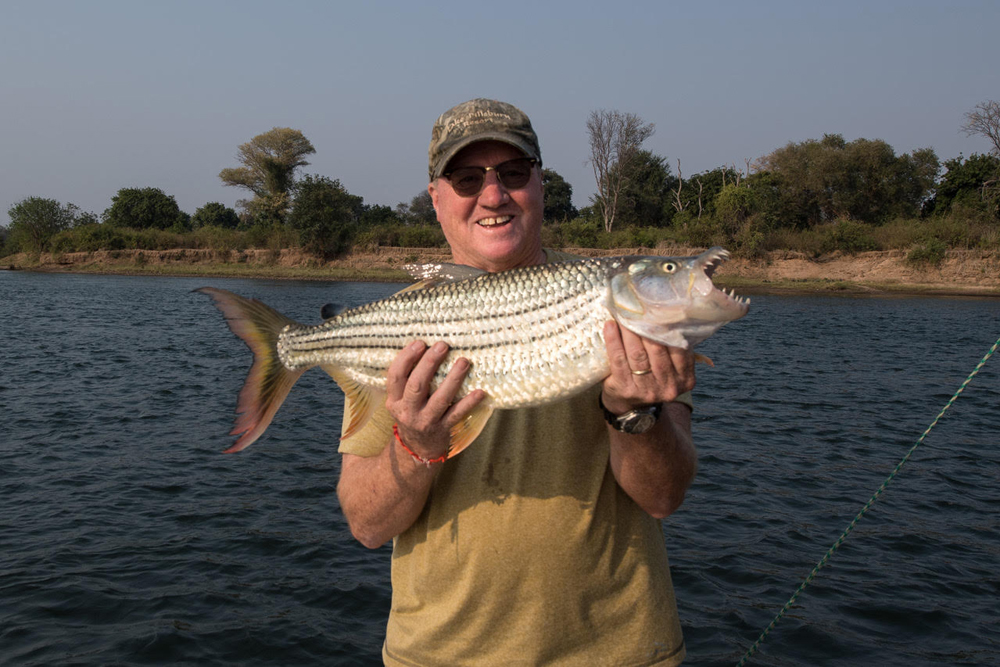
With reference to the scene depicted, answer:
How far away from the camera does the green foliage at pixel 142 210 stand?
81.1 meters

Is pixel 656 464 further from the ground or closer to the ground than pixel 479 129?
closer to the ground

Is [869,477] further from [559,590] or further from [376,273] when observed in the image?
[376,273]

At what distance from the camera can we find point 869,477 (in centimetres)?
1047

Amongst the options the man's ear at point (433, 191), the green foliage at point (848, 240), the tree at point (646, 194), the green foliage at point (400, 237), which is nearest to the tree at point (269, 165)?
the green foliage at point (400, 237)

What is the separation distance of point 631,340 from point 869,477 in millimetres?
9577

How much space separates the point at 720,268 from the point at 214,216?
75786 mm

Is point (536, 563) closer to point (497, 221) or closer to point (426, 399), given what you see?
point (426, 399)

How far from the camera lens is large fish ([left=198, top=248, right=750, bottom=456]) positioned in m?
2.44

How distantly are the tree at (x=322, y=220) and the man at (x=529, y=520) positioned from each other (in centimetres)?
6179

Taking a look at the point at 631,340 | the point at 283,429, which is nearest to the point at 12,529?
the point at 283,429

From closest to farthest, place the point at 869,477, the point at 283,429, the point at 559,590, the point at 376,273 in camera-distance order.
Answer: the point at 559,590, the point at 869,477, the point at 283,429, the point at 376,273

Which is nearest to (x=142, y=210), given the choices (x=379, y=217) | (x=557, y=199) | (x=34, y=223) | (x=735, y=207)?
(x=34, y=223)

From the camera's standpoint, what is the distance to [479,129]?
9.93ft

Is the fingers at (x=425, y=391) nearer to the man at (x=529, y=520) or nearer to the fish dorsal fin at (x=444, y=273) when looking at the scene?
the man at (x=529, y=520)
